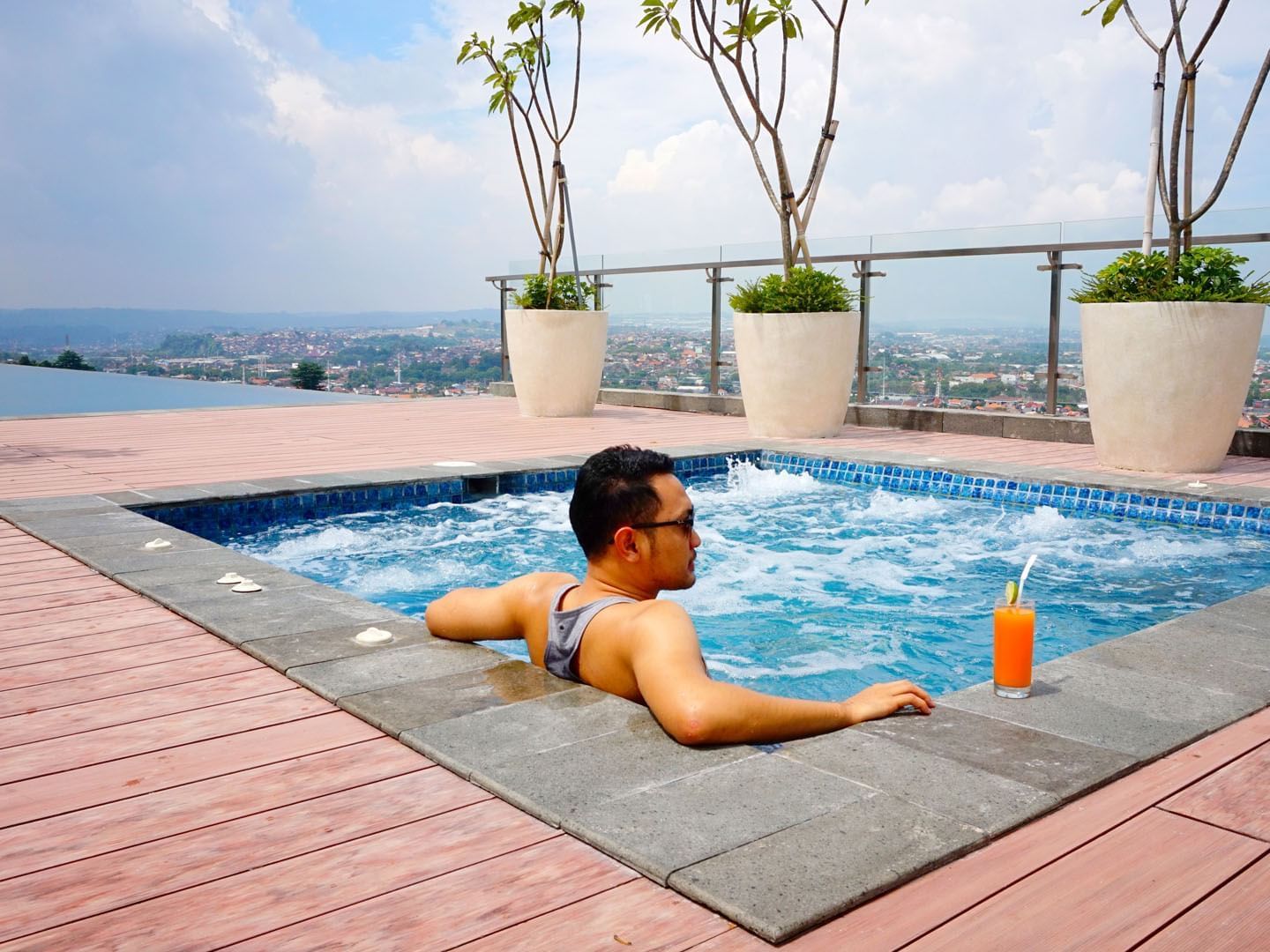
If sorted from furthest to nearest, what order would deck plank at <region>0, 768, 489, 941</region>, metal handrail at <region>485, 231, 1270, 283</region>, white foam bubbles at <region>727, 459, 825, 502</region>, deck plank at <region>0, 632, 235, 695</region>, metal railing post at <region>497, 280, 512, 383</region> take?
1. metal railing post at <region>497, 280, 512, 383</region>
2. metal handrail at <region>485, 231, 1270, 283</region>
3. white foam bubbles at <region>727, 459, 825, 502</region>
4. deck plank at <region>0, 632, 235, 695</region>
5. deck plank at <region>0, 768, 489, 941</region>

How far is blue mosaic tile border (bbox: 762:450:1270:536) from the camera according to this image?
4.86 meters

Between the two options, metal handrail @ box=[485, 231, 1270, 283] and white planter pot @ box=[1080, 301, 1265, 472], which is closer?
white planter pot @ box=[1080, 301, 1265, 472]

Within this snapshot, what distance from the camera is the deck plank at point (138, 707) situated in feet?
6.64

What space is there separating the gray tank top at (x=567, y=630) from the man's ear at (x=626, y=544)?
89mm

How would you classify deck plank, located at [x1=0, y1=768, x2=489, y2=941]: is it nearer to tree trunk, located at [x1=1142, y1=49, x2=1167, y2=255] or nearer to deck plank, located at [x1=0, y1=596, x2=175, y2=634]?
deck plank, located at [x1=0, y1=596, x2=175, y2=634]

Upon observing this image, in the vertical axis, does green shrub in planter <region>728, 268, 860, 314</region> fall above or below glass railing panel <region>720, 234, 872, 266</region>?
below

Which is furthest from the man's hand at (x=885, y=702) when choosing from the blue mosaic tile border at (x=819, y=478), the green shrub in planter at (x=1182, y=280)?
the green shrub in planter at (x=1182, y=280)

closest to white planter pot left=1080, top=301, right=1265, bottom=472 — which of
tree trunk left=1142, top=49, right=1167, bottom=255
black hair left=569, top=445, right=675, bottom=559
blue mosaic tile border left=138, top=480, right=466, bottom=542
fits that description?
tree trunk left=1142, top=49, right=1167, bottom=255

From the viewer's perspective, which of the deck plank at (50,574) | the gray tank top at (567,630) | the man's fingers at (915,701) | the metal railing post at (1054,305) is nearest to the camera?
the man's fingers at (915,701)

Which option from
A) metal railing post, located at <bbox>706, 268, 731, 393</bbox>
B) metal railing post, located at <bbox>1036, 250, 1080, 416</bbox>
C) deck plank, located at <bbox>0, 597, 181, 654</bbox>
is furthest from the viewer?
metal railing post, located at <bbox>706, 268, 731, 393</bbox>

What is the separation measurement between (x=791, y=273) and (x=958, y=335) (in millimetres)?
1396

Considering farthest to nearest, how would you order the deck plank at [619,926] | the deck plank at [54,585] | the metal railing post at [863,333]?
1. the metal railing post at [863,333]
2. the deck plank at [54,585]
3. the deck plank at [619,926]

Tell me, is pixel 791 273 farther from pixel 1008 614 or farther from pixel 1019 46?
pixel 1019 46

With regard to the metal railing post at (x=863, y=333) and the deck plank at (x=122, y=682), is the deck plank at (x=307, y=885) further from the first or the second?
the metal railing post at (x=863, y=333)
